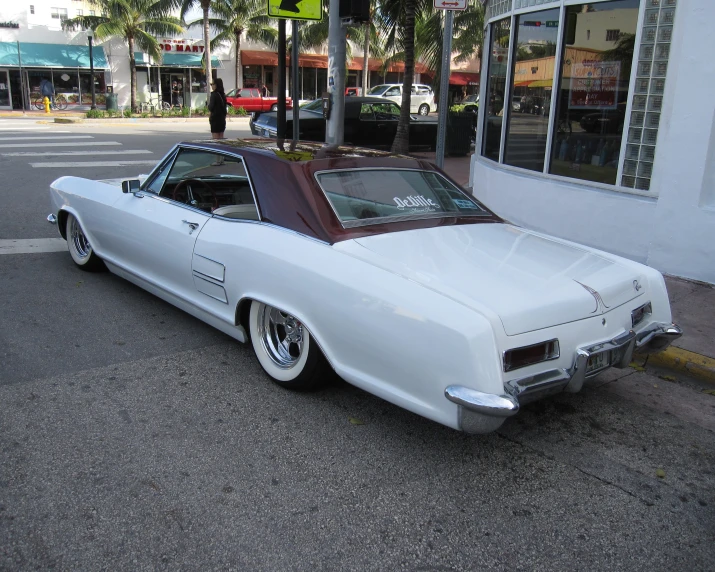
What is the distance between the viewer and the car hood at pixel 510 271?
10.1 ft

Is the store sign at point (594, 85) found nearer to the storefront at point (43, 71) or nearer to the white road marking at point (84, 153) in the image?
the white road marking at point (84, 153)

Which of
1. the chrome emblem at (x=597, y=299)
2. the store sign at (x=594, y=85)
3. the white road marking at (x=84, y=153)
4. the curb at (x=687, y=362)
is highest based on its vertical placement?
the store sign at (x=594, y=85)

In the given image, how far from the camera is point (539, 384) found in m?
3.05

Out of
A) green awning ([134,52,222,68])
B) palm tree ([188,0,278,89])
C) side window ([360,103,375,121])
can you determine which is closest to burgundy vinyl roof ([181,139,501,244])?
side window ([360,103,375,121])

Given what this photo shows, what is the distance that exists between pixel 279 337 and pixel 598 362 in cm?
184

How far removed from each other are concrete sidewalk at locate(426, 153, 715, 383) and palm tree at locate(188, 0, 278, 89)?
33.1m

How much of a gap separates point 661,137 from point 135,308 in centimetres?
515

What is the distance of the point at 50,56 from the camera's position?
33.7 m

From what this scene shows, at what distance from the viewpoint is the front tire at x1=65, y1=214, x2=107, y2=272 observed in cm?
605

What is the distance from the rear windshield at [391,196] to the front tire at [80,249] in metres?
2.97

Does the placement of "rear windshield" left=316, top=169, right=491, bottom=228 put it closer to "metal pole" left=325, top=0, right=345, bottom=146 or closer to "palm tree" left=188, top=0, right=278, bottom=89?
"metal pole" left=325, top=0, right=345, bottom=146

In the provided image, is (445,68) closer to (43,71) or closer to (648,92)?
(648,92)

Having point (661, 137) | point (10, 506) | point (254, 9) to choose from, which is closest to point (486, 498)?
point (10, 506)

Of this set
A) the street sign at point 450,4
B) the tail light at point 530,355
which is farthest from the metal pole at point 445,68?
the tail light at point 530,355
